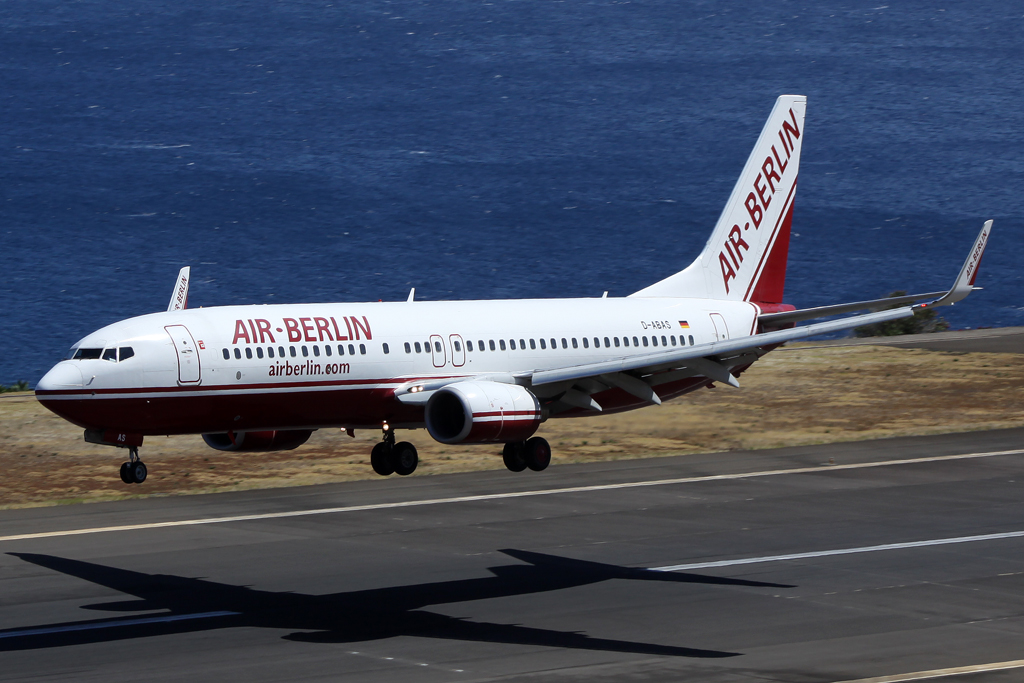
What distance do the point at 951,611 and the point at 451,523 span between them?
21.7 metres

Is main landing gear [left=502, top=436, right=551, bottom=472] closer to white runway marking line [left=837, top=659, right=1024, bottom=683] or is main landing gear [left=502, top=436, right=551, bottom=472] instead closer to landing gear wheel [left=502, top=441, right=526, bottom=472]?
landing gear wheel [left=502, top=441, right=526, bottom=472]

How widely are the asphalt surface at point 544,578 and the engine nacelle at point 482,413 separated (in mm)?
5571

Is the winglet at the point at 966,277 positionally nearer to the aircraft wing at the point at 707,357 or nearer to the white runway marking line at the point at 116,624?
the aircraft wing at the point at 707,357

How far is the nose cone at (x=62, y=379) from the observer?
39.9 metres

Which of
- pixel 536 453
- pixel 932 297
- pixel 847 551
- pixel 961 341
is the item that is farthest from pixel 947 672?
pixel 961 341

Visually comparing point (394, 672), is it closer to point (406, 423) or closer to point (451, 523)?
point (406, 423)

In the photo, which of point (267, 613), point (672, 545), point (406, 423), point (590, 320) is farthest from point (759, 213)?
point (267, 613)

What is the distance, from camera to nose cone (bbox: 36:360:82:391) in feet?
131

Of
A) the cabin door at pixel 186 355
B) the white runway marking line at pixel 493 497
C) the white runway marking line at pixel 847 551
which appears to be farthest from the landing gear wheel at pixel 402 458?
the white runway marking line at pixel 493 497

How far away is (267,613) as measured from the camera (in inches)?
1694

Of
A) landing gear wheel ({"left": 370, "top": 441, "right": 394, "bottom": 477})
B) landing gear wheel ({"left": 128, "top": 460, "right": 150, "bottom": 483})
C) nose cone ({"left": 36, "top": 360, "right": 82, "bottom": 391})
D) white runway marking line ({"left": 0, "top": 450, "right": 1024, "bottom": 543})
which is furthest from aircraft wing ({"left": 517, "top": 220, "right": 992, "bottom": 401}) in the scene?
nose cone ({"left": 36, "top": 360, "right": 82, "bottom": 391})

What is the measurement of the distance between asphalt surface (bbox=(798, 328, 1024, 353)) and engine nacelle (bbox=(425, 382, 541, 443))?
6741 cm

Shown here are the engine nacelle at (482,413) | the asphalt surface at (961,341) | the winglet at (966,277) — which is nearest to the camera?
the winglet at (966,277)

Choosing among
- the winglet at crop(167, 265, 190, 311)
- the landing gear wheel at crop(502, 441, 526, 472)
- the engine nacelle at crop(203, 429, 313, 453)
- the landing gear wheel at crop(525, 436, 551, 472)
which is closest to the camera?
the engine nacelle at crop(203, 429, 313, 453)
